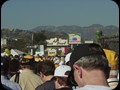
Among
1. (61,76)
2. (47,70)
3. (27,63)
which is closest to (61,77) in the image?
(61,76)

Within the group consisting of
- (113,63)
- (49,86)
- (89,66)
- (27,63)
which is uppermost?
(89,66)

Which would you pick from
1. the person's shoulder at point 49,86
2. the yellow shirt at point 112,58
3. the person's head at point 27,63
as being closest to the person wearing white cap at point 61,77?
the person's shoulder at point 49,86

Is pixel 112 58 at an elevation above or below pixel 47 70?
above

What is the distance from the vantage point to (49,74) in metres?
5.29

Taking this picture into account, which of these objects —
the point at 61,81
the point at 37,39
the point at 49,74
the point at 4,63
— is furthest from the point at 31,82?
the point at 37,39

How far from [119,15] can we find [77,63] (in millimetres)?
1170

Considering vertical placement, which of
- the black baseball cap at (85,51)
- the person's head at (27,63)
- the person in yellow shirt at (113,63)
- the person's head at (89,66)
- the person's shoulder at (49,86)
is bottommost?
the person's shoulder at (49,86)

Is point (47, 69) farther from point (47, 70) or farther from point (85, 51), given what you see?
point (85, 51)

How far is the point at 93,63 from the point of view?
2.24 metres

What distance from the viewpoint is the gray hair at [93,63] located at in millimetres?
2242

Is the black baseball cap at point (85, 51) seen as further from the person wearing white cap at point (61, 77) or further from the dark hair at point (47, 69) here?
the dark hair at point (47, 69)

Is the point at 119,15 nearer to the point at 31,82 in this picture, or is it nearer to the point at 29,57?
the point at 31,82

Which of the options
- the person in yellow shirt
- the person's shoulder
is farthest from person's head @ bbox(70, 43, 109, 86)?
the person's shoulder

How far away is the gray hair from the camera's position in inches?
88.3
